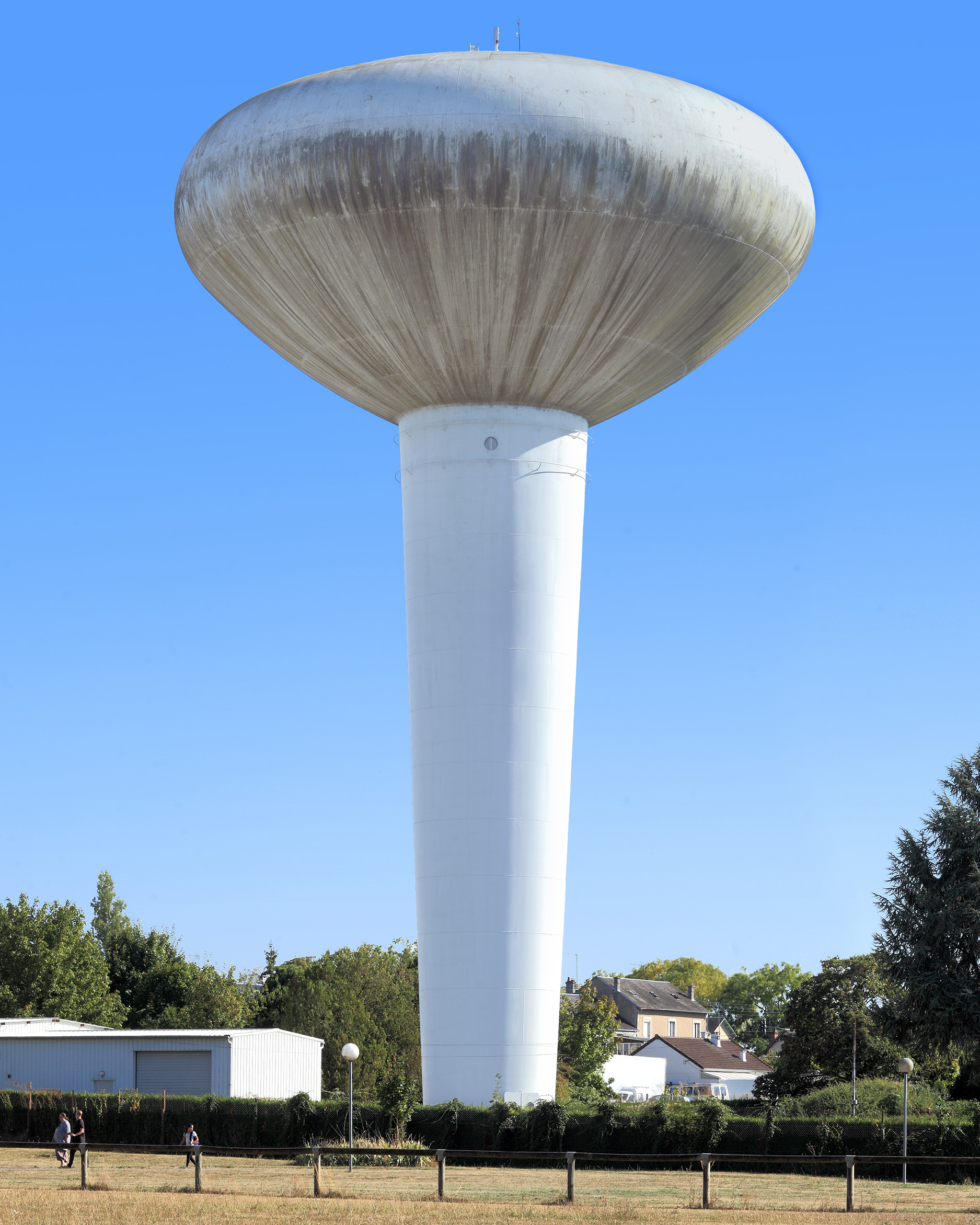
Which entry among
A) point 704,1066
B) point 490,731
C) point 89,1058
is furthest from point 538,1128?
point 704,1066

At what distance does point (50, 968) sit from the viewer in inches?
2152

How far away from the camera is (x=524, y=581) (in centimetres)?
3016

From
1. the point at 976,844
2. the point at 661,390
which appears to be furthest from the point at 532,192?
the point at 976,844

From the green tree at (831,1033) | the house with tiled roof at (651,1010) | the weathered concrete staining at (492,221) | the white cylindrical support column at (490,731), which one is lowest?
the house with tiled roof at (651,1010)

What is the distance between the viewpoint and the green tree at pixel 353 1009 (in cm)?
5731

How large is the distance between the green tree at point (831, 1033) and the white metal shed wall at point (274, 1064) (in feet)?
62.2

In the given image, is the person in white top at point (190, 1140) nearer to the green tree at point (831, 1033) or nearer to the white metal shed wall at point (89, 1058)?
the white metal shed wall at point (89, 1058)

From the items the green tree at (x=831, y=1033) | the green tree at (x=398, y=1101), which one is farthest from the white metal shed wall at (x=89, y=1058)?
the green tree at (x=831, y=1033)

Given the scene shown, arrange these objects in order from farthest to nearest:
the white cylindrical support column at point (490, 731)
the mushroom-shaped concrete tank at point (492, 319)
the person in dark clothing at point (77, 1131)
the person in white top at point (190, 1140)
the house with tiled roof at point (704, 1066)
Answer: the house with tiled roof at point (704, 1066)
the person in dark clothing at point (77, 1131)
the person in white top at point (190, 1140)
the white cylindrical support column at point (490, 731)
the mushroom-shaped concrete tank at point (492, 319)

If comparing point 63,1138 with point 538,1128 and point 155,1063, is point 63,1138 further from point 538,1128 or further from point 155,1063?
point 538,1128

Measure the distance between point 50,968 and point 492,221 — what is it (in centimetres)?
3711

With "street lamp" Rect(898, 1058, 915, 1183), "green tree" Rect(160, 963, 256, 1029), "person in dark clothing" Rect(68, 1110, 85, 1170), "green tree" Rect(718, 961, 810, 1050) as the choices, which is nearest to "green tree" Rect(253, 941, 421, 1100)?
"green tree" Rect(160, 963, 256, 1029)

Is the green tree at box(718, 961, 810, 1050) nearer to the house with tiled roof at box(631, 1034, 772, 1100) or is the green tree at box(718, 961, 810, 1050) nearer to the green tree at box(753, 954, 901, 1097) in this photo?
the house with tiled roof at box(631, 1034, 772, 1100)

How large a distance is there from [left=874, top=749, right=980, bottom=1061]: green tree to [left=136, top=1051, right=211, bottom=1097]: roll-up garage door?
53.1 feet
